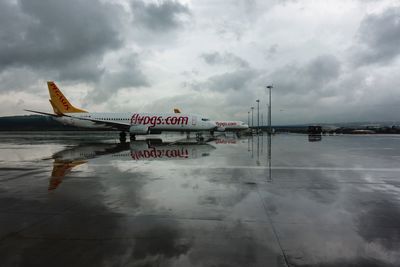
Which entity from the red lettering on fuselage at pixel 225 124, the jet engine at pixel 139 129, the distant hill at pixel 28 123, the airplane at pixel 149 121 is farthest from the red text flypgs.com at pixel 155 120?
the distant hill at pixel 28 123

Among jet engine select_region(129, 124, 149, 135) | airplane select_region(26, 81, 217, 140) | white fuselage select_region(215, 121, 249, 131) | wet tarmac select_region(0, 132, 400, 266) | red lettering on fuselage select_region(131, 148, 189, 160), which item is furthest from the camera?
white fuselage select_region(215, 121, 249, 131)

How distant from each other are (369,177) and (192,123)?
31.9 metres

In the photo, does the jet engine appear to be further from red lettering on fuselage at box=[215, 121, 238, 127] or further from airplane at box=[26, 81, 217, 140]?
red lettering on fuselage at box=[215, 121, 238, 127]

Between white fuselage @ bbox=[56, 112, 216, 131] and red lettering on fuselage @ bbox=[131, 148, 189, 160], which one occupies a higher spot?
white fuselage @ bbox=[56, 112, 216, 131]

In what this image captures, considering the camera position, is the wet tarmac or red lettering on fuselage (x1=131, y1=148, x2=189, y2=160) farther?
red lettering on fuselage (x1=131, y1=148, x2=189, y2=160)

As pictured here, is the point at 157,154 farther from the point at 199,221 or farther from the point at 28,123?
the point at 28,123

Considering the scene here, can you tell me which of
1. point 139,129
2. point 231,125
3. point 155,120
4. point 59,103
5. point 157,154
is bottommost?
point 157,154

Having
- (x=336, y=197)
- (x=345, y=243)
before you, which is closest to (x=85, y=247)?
(x=345, y=243)

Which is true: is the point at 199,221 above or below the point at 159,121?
below

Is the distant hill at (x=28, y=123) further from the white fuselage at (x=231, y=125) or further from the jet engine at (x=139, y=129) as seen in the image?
the jet engine at (x=139, y=129)

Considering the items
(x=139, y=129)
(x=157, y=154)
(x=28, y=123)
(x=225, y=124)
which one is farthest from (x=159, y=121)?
(x=28, y=123)

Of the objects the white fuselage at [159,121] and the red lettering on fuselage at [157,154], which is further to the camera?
the white fuselage at [159,121]

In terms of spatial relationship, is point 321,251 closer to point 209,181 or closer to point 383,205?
point 383,205

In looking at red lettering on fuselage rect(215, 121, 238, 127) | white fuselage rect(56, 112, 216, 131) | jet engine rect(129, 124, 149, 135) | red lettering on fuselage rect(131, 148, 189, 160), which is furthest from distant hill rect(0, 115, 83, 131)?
red lettering on fuselage rect(131, 148, 189, 160)
